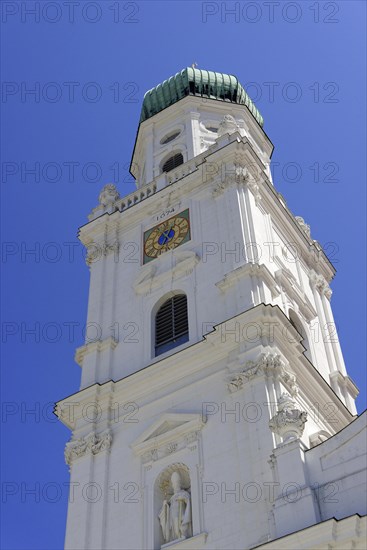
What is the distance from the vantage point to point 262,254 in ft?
92.9

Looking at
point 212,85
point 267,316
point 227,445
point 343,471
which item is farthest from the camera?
point 212,85

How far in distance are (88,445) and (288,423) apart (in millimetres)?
7016

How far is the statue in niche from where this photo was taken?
21.7m

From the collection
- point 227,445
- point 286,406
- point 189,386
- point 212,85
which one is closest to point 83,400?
point 189,386

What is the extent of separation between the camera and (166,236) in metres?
30.8

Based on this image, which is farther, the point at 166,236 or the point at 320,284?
the point at 320,284

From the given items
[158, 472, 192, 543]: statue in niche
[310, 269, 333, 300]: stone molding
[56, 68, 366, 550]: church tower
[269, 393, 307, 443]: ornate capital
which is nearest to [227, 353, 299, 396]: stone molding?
[56, 68, 366, 550]: church tower

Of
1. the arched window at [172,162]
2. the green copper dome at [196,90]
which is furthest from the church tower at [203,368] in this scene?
the green copper dome at [196,90]

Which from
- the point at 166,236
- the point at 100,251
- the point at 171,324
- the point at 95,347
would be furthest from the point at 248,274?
the point at 100,251

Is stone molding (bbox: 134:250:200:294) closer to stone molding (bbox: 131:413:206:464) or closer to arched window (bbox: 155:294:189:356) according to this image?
arched window (bbox: 155:294:189:356)

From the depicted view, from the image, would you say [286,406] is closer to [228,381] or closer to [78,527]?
[228,381]

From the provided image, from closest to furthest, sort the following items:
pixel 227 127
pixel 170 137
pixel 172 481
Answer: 1. pixel 172 481
2. pixel 227 127
3. pixel 170 137

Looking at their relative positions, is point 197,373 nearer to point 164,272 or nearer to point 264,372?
point 264,372

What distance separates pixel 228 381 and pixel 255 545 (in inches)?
200
